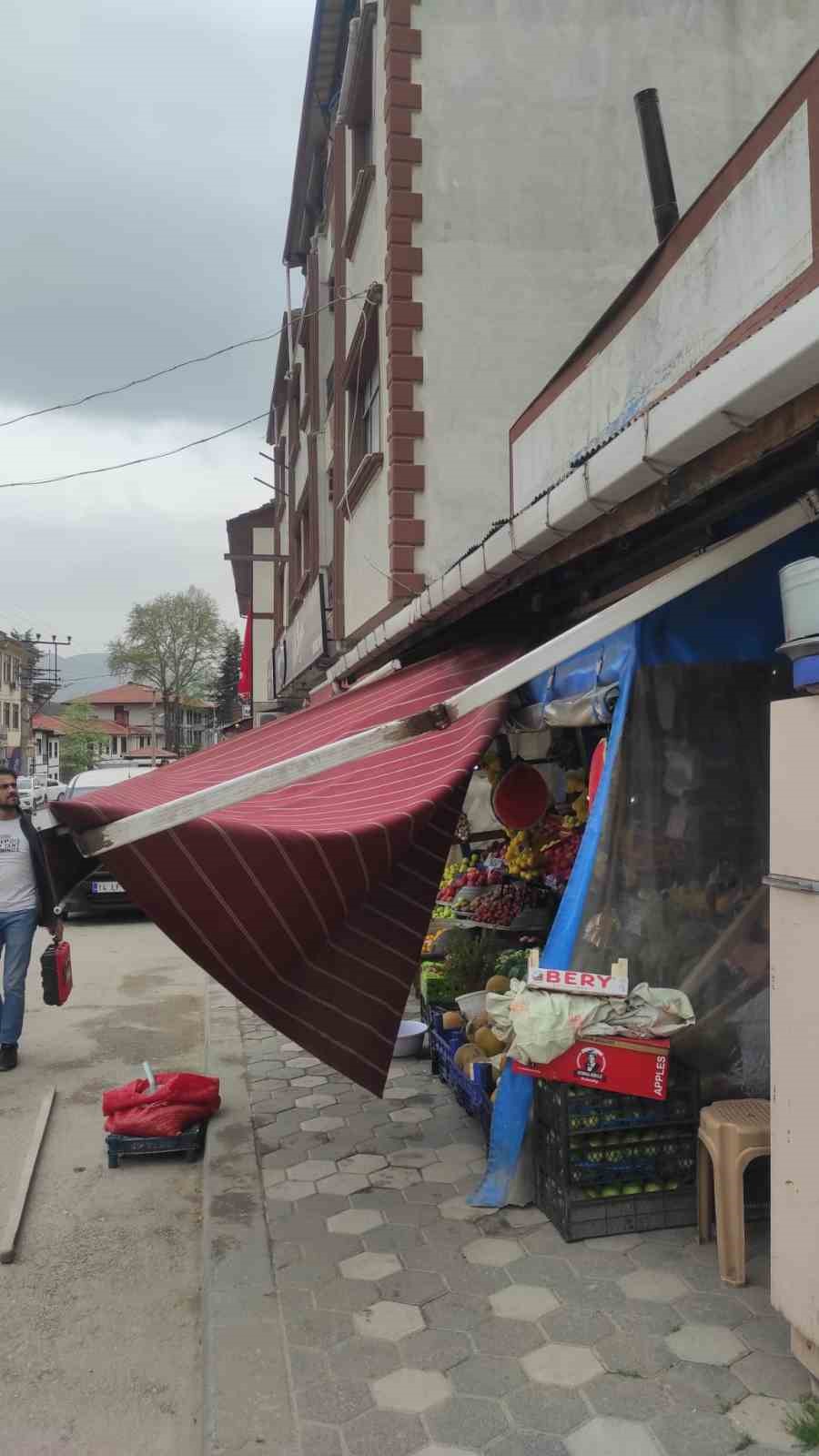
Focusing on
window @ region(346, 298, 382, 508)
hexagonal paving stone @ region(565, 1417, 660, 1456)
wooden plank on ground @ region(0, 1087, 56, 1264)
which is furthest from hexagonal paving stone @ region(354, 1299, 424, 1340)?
window @ region(346, 298, 382, 508)

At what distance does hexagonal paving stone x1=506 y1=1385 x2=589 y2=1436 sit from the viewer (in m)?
2.68

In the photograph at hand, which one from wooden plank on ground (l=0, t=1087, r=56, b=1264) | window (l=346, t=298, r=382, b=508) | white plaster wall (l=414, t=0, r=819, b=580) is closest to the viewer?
wooden plank on ground (l=0, t=1087, r=56, b=1264)

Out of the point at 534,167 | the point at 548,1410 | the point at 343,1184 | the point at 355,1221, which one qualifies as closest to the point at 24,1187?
the point at 343,1184

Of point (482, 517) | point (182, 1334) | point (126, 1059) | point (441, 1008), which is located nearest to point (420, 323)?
point (482, 517)

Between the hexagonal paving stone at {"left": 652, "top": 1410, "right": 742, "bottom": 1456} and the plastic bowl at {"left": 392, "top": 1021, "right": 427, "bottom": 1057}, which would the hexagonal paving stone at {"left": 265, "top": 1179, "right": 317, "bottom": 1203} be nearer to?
the plastic bowl at {"left": 392, "top": 1021, "right": 427, "bottom": 1057}

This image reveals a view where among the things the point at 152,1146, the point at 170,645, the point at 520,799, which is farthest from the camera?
the point at 170,645

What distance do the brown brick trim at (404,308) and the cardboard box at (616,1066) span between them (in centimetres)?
553

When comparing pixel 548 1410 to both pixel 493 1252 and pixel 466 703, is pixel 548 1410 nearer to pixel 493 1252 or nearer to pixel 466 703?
pixel 493 1252

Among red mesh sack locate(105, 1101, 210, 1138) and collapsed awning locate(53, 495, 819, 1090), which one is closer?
collapsed awning locate(53, 495, 819, 1090)

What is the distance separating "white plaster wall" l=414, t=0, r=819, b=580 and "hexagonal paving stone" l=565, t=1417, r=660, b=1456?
6831 millimetres

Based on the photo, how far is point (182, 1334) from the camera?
3.42m

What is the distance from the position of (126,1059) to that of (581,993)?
4.21m

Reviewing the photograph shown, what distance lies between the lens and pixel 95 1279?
12.5 feet

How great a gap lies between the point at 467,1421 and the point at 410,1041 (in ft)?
11.9
